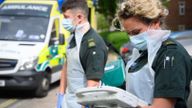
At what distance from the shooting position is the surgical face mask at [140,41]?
285cm

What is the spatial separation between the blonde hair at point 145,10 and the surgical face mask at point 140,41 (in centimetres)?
8

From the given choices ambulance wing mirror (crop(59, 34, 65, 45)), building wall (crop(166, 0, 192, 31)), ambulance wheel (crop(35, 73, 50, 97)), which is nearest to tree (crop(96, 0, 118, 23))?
ambulance wing mirror (crop(59, 34, 65, 45))

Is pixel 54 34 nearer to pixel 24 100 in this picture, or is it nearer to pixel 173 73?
pixel 24 100

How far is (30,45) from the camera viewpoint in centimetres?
1173

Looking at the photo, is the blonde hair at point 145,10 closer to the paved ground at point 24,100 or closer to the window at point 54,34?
the paved ground at point 24,100

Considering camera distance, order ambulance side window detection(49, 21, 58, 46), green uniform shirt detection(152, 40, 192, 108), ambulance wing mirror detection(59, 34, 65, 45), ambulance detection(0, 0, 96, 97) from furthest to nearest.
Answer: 1. ambulance wing mirror detection(59, 34, 65, 45)
2. ambulance side window detection(49, 21, 58, 46)
3. ambulance detection(0, 0, 96, 97)
4. green uniform shirt detection(152, 40, 192, 108)

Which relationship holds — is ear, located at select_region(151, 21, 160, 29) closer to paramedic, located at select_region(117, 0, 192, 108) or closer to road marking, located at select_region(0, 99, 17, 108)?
paramedic, located at select_region(117, 0, 192, 108)

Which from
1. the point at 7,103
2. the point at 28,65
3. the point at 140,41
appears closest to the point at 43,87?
the point at 28,65

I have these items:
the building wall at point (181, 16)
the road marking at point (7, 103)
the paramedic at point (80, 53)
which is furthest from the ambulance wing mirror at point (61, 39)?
the building wall at point (181, 16)

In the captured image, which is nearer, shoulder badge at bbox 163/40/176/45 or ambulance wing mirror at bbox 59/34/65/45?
shoulder badge at bbox 163/40/176/45

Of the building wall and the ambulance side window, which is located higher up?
the ambulance side window

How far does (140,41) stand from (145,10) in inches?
7.2

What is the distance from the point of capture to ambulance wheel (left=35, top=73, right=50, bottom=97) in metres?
11.3

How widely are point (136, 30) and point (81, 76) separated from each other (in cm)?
144
